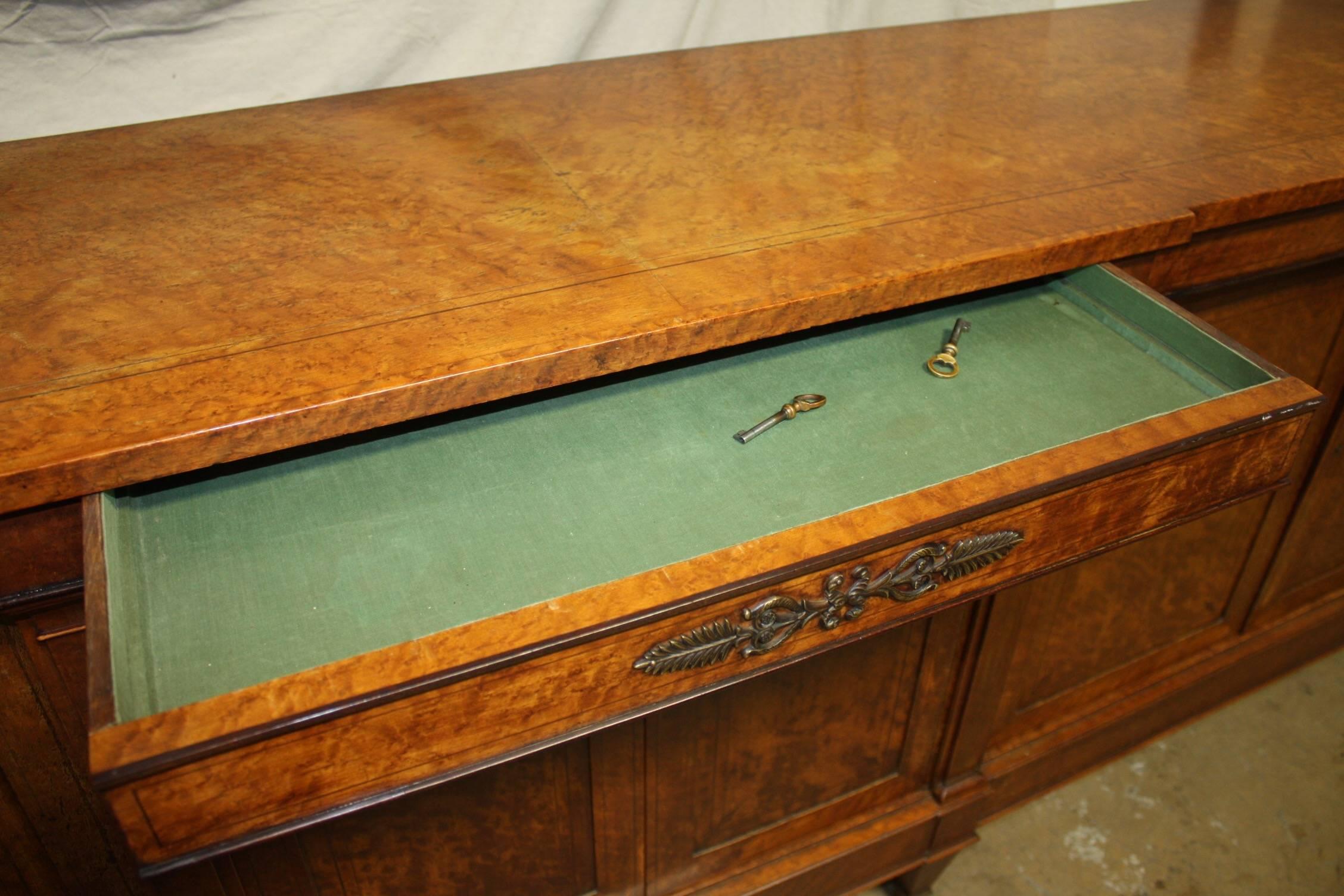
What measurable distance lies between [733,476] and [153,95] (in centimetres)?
104

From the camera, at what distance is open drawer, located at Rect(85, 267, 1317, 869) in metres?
0.67

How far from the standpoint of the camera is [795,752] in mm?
1293

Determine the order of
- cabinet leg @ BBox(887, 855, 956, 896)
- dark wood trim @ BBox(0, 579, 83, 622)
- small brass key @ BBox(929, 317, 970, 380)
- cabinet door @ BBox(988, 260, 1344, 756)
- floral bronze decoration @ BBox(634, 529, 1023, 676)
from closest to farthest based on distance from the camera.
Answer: floral bronze decoration @ BBox(634, 529, 1023, 676) < dark wood trim @ BBox(0, 579, 83, 622) < small brass key @ BBox(929, 317, 970, 380) < cabinet door @ BBox(988, 260, 1344, 756) < cabinet leg @ BBox(887, 855, 956, 896)

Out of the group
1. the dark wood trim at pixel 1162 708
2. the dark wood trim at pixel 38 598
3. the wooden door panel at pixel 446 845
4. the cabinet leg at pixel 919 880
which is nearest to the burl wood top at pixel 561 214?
the dark wood trim at pixel 38 598

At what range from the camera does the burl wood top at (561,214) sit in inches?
32.4

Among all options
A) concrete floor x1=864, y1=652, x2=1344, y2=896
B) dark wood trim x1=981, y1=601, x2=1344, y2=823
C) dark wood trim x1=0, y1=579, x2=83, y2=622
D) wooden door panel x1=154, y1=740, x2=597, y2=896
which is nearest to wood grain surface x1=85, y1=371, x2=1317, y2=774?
dark wood trim x1=0, y1=579, x2=83, y2=622

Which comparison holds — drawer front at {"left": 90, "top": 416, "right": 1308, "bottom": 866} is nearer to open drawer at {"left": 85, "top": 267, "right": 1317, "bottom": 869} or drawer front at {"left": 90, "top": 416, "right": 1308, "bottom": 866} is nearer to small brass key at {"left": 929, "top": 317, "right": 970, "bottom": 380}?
open drawer at {"left": 85, "top": 267, "right": 1317, "bottom": 869}

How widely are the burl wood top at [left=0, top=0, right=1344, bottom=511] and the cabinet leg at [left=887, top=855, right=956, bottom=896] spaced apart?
2.93 feet

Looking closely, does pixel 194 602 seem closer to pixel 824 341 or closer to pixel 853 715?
pixel 824 341

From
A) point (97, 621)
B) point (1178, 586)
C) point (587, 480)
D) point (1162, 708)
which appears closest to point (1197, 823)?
point (1162, 708)

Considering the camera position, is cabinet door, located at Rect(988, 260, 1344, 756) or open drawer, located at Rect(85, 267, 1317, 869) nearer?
open drawer, located at Rect(85, 267, 1317, 869)

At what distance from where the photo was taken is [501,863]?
117 centimetres

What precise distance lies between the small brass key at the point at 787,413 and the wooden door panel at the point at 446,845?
0.39 meters

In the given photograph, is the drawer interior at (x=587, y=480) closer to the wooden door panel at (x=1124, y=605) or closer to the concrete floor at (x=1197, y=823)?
the wooden door panel at (x=1124, y=605)
